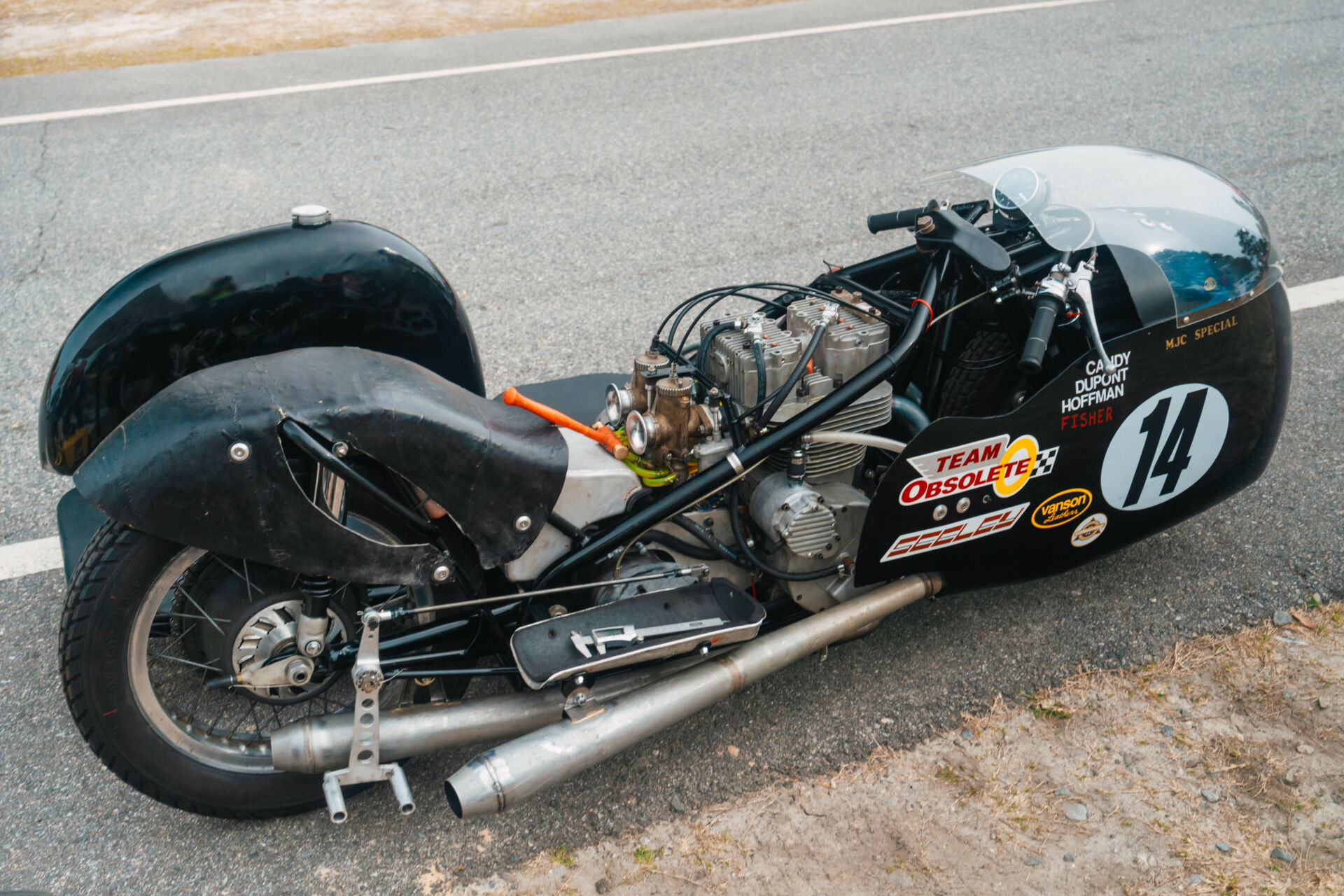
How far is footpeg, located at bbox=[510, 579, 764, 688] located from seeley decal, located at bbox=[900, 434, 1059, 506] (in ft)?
1.79

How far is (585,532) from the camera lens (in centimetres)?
260

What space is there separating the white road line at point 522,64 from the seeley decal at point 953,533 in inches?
245

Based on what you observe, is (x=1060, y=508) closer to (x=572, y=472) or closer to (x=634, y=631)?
(x=634, y=631)

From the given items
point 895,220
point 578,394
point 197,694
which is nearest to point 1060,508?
point 895,220

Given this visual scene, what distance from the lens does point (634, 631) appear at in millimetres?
2533

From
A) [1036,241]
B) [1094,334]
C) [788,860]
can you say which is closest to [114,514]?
[788,860]

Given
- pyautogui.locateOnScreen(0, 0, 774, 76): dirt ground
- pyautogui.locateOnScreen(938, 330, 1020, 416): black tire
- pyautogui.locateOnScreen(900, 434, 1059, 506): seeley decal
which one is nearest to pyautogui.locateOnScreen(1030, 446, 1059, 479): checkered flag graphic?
pyautogui.locateOnScreen(900, 434, 1059, 506): seeley decal

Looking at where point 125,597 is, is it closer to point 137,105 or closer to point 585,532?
point 585,532

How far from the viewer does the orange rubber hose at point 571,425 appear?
8.27 ft

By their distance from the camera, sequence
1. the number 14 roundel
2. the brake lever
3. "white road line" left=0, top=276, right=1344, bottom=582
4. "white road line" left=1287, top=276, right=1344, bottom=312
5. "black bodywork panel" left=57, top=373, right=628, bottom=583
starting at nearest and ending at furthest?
the brake lever
"black bodywork panel" left=57, top=373, right=628, bottom=583
the number 14 roundel
"white road line" left=0, top=276, right=1344, bottom=582
"white road line" left=1287, top=276, right=1344, bottom=312

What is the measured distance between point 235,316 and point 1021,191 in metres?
2.15

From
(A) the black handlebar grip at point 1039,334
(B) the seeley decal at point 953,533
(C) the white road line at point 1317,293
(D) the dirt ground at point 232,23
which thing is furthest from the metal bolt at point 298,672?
(D) the dirt ground at point 232,23

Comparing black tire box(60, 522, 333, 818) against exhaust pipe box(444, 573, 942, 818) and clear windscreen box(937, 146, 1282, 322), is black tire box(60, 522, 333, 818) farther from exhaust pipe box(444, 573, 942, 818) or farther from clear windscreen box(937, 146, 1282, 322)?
clear windscreen box(937, 146, 1282, 322)

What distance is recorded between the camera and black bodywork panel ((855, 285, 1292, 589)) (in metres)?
2.75
